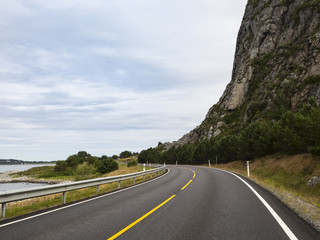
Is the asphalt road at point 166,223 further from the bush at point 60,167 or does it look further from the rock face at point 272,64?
the bush at point 60,167

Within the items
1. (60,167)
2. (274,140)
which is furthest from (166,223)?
(60,167)

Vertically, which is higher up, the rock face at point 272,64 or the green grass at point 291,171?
the rock face at point 272,64

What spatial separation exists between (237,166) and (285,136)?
1158cm

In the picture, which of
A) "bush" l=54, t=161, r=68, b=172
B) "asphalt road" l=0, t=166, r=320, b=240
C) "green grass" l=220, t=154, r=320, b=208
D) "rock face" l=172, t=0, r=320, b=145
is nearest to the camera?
"asphalt road" l=0, t=166, r=320, b=240

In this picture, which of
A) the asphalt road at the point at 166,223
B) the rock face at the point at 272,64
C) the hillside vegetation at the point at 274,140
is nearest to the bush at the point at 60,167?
the rock face at the point at 272,64

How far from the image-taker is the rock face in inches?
2862

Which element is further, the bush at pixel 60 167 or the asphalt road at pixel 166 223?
the bush at pixel 60 167

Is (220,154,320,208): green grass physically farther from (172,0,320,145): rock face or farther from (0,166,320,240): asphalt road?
(172,0,320,145): rock face

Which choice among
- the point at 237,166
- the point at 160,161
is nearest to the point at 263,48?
the point at 160,161

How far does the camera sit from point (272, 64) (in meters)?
95.6

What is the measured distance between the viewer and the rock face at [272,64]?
238 feet

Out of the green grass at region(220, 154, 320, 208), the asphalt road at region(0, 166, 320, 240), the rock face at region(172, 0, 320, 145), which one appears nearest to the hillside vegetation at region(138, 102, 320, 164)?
the green grass at region(220, 154, 320, 208)

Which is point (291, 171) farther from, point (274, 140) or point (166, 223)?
point (166, 223)

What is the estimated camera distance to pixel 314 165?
23.1 meters
